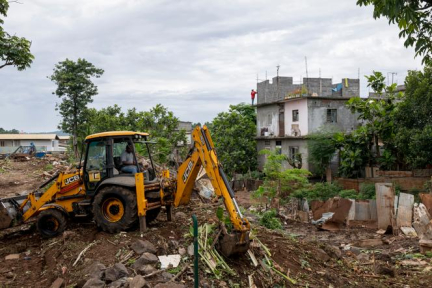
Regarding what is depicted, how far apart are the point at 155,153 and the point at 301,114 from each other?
12756mm

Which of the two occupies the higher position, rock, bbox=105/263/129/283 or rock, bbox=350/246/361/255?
rock, bbox=105/263/129/283

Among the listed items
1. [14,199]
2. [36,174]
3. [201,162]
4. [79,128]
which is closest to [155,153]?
[36,174]

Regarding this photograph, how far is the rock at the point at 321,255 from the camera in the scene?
920 cm

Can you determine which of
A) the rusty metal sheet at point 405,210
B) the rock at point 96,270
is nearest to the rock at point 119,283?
the rock at point 96,270

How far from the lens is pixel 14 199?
10375mm

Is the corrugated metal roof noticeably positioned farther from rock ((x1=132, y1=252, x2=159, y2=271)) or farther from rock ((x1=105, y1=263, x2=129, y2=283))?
rock ((x1=105, y1=263, x2=129, y2=283))

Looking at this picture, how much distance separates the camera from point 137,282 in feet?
20.8

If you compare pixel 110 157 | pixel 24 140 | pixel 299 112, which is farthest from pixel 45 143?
pixel 110 157

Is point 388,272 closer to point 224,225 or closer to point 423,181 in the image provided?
point 224,225

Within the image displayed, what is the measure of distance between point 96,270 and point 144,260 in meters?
0.78

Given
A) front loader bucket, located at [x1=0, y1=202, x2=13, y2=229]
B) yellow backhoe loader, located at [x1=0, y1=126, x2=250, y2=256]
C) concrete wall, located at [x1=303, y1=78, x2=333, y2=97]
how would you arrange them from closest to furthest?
yellow backhoe loader, located at [x1=0, y1=126, x2=250, y2=256], front loader bucket, located at [x1=0, y1=202, x2=13, y2=229], concrete wall, located at [x1=303, y1=78, x2=333, y2=97]

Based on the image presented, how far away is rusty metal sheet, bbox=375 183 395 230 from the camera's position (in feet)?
44.3

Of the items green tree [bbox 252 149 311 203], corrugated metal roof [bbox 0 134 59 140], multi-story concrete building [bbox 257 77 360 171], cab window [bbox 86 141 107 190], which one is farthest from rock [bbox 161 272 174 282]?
corrugated metal roof [bbox 0 134 59 140]

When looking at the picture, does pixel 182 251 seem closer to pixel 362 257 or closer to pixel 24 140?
pixel 362 257
